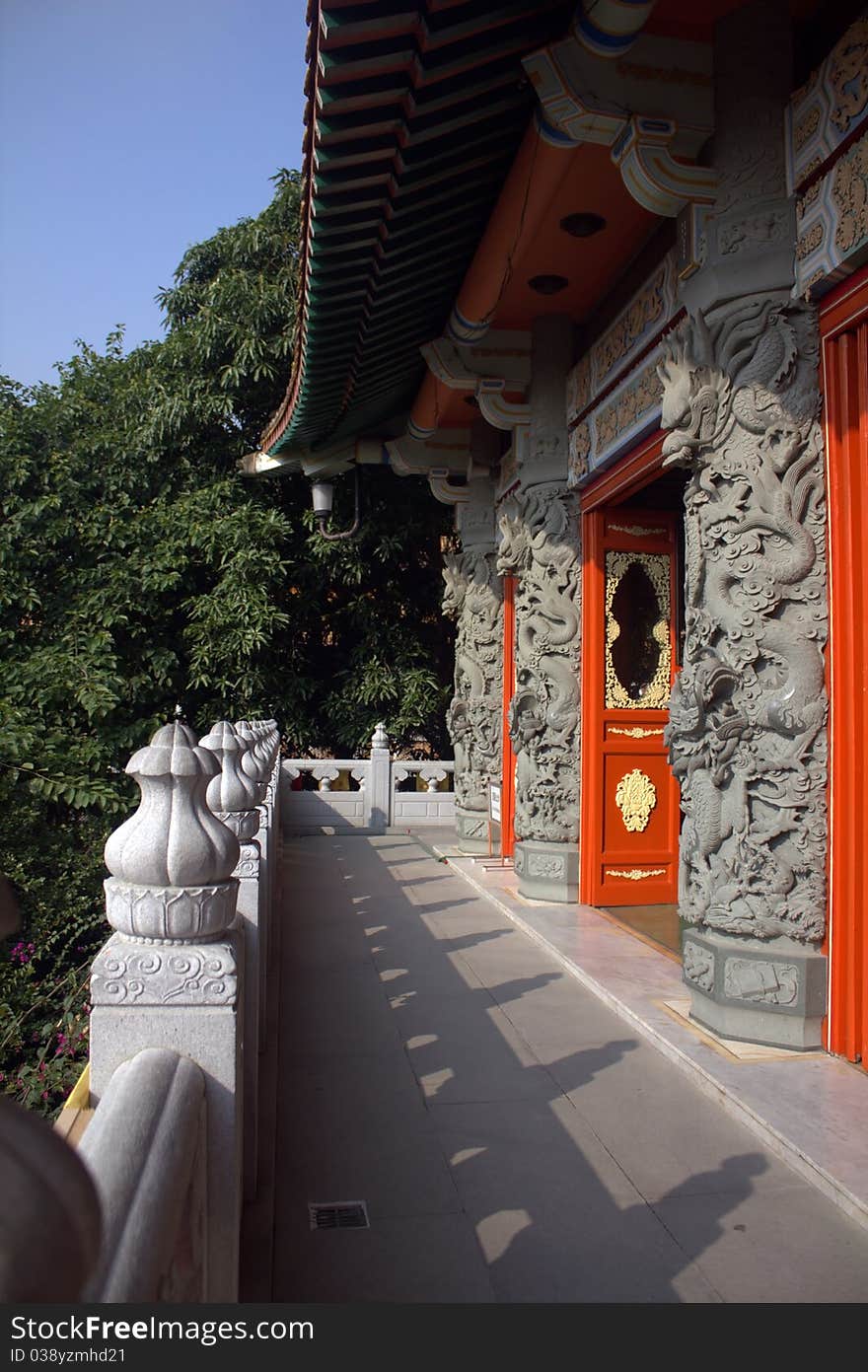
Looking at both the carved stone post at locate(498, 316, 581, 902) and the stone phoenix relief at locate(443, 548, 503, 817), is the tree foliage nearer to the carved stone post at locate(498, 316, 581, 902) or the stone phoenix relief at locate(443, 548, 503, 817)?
the stone phoenix relief at locate(443, 548, 503, 817)

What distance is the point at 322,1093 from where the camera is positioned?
3.18m

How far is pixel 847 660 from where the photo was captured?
3.25 m

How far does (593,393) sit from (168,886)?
14.7 ft

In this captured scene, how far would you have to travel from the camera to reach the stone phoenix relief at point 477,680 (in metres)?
7.93

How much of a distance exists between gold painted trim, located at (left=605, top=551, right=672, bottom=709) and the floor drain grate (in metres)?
3.74

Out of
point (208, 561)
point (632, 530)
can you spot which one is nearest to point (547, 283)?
point (632, 530)

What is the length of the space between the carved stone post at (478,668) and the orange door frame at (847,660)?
4.63 m

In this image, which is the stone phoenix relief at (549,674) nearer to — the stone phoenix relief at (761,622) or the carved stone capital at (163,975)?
the stone phoenix relief at (761,622)

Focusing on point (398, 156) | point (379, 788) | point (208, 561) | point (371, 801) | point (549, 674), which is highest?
point (398, 156)

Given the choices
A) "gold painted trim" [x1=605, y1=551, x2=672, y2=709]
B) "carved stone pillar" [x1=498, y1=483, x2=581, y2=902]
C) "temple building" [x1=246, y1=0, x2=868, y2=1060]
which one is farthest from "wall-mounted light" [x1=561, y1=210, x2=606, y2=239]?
"gold painted trim" [x1=605, y1=551, x2=672, y2=709]

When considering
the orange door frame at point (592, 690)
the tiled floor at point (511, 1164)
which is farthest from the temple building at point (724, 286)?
the orange door frame at point (592, 690)

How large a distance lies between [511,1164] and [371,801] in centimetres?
763

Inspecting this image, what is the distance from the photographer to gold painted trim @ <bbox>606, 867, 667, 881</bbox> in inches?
231

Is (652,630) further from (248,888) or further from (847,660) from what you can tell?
(248,888)
